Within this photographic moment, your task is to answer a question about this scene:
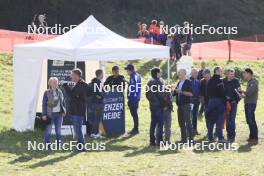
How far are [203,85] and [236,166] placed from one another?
382 centimetres

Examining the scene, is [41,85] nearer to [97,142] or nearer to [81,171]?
[97,142]

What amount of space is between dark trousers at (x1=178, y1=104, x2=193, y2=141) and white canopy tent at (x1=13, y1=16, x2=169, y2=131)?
6.09ft

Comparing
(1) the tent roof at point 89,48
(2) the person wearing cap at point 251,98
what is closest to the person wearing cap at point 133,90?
(1) the tent roof at point 89,48

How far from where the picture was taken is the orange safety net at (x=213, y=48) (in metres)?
27.6

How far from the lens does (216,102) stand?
14359 mm

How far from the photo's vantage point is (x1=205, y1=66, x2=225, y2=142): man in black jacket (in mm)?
14297

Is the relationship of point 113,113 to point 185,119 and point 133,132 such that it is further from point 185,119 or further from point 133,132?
point 185,119

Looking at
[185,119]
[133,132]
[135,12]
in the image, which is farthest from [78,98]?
[135,12]

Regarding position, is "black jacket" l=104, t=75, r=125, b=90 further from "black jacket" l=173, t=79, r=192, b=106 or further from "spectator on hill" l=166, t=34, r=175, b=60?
"spectator on hill" l=166, t=34, r=175, b=60

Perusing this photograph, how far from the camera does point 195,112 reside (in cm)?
1625

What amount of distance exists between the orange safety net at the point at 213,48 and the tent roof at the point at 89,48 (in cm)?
1126

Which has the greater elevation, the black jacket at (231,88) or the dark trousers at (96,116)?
the black jacket at (231,88)

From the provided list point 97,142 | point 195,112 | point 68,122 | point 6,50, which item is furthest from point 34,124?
point 6,50

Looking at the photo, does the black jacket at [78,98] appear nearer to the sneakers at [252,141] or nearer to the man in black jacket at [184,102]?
the man in black jacket at [184,102]
